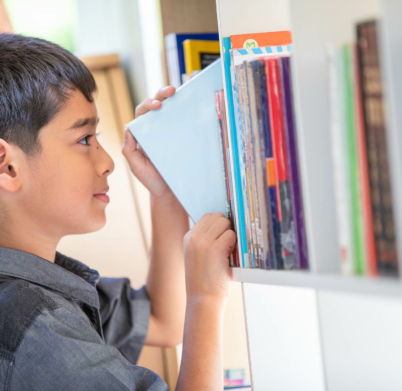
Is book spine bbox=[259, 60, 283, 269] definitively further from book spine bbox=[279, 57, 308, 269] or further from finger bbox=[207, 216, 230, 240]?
finger bbox=[207, 216, 230, 240]

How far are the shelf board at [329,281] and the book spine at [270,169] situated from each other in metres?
0.02

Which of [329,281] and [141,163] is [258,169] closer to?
[329,281]

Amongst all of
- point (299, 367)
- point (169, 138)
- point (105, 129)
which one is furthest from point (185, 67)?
point (299, 367)

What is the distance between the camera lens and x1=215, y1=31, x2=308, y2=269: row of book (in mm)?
535

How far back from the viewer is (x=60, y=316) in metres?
0.67

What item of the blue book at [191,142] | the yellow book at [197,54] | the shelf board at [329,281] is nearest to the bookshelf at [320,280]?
the shelf board at [329,281]

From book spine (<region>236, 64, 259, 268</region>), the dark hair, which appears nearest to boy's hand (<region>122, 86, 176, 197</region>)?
the dark hair

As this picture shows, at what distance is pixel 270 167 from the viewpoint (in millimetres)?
559

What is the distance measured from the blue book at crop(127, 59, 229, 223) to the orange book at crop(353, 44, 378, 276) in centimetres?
32

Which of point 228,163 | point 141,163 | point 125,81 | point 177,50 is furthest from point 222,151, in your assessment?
point 125,81

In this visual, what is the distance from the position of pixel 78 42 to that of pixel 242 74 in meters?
1.39

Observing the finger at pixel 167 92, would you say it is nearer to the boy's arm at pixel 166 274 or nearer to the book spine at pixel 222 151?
the book spine at pixel 222 151

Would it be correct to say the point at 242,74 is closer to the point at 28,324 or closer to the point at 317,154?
the point at 317,154

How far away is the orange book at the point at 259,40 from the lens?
65 cm
